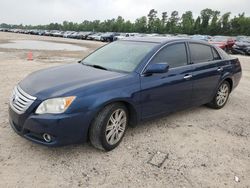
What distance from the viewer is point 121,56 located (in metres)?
4.35

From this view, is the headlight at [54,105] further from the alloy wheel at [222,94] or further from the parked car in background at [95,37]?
the parked car in background at [95,37]

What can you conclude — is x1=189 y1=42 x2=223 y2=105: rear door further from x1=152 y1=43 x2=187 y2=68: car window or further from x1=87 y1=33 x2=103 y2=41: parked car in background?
x1=87 y1=33 x2=103 y2=41: parked car in background

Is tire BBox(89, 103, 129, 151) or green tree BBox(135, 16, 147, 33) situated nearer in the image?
tire BBox(89, 103, 129, 151)

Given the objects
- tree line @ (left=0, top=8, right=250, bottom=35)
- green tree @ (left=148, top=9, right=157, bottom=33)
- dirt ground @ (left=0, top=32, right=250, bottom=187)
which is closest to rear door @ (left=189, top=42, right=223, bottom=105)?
dirt ground @ (left=0, top=32, right=250, bottom=187)

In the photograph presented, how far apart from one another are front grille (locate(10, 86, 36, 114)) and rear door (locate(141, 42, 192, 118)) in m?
1.58

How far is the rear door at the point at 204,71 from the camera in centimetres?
485

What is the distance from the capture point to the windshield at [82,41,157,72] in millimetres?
4074

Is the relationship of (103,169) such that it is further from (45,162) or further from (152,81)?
(152,81)

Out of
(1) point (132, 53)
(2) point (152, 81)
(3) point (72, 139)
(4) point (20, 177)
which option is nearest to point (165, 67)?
(2) point (152, 81)

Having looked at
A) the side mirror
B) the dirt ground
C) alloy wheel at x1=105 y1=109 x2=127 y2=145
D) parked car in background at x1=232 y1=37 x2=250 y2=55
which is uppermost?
the side mirror

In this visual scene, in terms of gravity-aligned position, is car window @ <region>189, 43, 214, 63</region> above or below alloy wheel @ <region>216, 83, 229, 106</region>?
above

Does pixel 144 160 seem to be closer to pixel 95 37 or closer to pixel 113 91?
pixel 113 91

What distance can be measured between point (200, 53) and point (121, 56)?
5.62 ft

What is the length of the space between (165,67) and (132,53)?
68 cm
